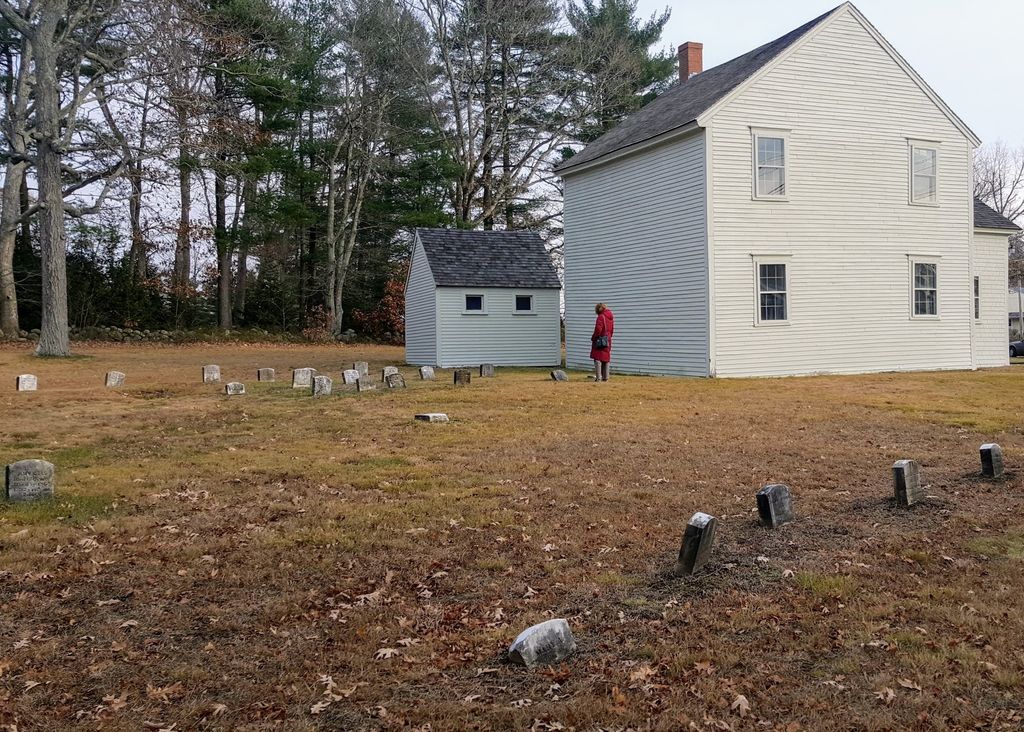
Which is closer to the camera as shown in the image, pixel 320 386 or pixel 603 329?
pixel 320 386

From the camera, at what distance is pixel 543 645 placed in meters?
4.42

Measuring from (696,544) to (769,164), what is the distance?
17.9 m

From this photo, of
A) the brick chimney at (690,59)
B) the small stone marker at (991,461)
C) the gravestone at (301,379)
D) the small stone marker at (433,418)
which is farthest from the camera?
the brick chimney at (690,59)

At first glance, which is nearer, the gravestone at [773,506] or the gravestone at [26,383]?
the gravestone at [773,506]

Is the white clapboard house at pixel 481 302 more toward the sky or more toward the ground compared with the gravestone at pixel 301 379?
more toward the sky

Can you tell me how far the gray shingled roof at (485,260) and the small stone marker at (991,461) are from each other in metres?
19.3

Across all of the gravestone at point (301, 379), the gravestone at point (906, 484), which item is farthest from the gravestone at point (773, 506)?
the gravestone at point (301, 379)

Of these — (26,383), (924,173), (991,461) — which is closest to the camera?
(991,461)

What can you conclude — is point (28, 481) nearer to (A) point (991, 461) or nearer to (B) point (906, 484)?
(B) point (906, 484)

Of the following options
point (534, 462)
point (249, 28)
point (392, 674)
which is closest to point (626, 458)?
point (534, 462)

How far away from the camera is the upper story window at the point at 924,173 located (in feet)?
76.9

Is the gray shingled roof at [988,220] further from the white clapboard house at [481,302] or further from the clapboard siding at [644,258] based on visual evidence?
the white clapboard house at [481,302]

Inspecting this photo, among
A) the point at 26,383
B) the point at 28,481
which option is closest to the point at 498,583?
the point at 28,481

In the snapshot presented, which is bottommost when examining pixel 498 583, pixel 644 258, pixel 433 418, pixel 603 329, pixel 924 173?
pixel 498 583
